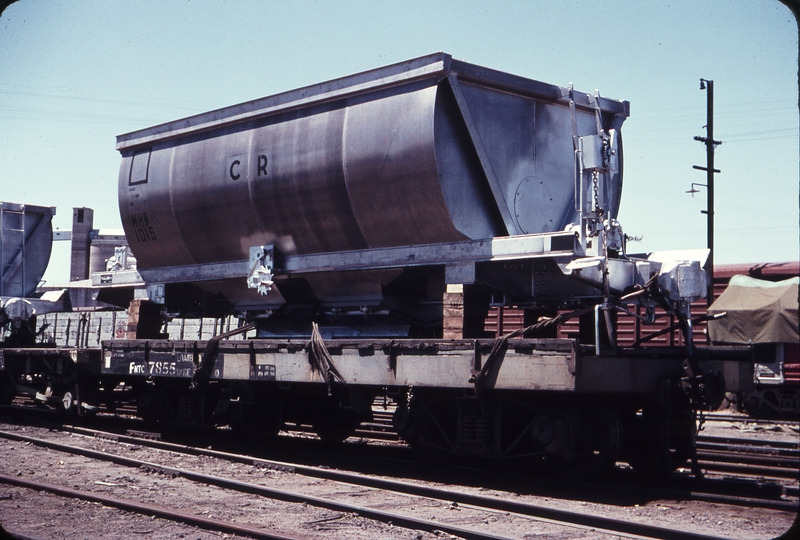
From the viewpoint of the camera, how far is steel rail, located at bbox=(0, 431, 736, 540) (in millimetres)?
A: 5938

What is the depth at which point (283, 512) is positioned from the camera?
7.04 metres

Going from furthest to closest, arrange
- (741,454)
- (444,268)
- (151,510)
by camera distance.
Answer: (741,454)
(444,268)
(151,510)

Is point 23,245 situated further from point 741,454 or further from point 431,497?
point 741,454

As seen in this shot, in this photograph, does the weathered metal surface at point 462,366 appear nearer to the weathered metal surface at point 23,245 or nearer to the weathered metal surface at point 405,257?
the weathered metal surface at point 405,257

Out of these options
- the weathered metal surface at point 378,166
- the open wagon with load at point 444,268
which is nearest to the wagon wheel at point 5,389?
the open wagon with load at point 444,268

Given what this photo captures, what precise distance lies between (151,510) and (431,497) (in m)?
2.51

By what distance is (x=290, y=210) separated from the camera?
986 cm

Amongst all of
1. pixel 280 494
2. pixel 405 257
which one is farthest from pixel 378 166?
pixel 280 494

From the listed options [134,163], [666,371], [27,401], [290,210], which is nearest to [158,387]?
[134,163]

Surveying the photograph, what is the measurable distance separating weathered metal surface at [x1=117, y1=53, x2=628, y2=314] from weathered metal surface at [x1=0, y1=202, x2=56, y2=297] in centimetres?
793

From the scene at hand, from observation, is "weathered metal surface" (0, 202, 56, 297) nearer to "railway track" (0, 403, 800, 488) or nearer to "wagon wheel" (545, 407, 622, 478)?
"railway track" (0, 403, 800, 488)

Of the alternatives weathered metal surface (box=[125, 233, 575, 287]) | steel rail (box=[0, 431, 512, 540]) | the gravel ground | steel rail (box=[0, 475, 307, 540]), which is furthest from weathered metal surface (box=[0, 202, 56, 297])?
steel rail (box=[0, 475, 307, 540])

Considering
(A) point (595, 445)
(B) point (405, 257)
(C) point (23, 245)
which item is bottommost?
(A) point (595, 445)

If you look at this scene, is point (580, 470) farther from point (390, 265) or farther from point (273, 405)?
point (273, 405)
